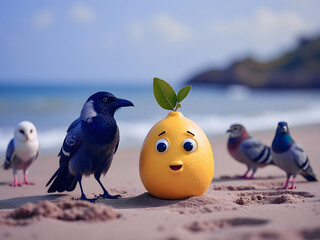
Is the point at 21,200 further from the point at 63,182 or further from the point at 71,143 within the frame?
the point at 71,143

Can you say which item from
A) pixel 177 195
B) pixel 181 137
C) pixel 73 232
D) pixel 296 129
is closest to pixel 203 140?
pixel 181 137

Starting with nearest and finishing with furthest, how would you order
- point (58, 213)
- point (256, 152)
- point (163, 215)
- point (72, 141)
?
point (58, 213), point (163, 215), point (72, 141), point (256, 152)

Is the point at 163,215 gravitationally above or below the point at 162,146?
below

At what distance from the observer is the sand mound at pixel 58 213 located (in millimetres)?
3494

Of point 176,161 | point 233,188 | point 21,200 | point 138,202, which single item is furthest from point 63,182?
point 233,188

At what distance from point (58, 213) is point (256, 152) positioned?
3793mm

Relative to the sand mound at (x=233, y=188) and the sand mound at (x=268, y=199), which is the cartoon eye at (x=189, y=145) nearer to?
the sand mound at (x=268, y=199)

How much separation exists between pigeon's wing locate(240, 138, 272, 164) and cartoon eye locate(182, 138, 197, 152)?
2.30 m

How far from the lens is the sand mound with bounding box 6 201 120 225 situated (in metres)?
3.49

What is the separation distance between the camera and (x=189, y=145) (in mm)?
4469

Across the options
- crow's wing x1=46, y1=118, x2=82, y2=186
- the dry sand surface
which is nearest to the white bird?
the dry sand surface

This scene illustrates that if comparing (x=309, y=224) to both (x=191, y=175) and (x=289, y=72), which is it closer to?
(x=191, y=175)

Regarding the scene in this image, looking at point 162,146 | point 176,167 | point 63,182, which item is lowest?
point 63,182

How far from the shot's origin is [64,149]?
4.68 meters
